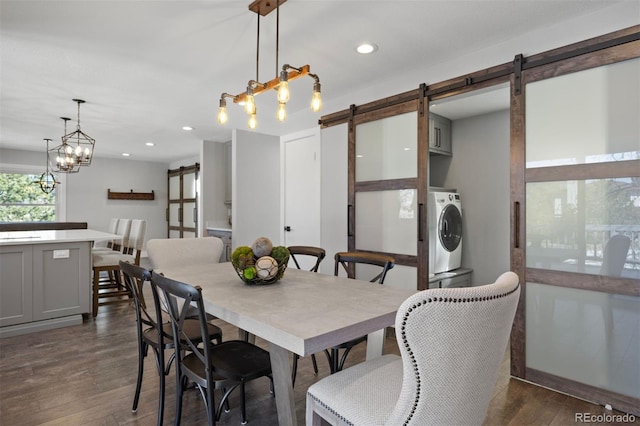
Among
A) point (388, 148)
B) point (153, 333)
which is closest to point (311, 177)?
point (388, 148)

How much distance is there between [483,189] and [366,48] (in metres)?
2.36

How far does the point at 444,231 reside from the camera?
12.4 ft

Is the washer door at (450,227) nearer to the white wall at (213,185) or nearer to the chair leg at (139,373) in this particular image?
the chair leg at (139,373)

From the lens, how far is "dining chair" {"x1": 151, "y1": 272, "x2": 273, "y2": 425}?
137cm

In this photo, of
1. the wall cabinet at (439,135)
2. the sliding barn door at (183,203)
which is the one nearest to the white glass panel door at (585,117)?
the wall cabinet at (439,135)

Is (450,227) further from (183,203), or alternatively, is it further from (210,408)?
(183,203)

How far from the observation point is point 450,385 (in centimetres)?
92

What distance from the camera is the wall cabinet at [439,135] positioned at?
412 centimetres

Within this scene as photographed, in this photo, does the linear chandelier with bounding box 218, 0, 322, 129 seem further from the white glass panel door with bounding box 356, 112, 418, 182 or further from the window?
the window

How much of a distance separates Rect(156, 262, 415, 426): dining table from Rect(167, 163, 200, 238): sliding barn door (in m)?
5.81

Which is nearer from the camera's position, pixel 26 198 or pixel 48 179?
pixel 26 198

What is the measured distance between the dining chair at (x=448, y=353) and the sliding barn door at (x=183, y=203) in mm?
6928

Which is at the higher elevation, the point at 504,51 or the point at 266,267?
the point at 504,51

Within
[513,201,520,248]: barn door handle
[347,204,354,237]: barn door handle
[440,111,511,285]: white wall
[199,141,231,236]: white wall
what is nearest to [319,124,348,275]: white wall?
[347,204,354,237]: barn door handle
